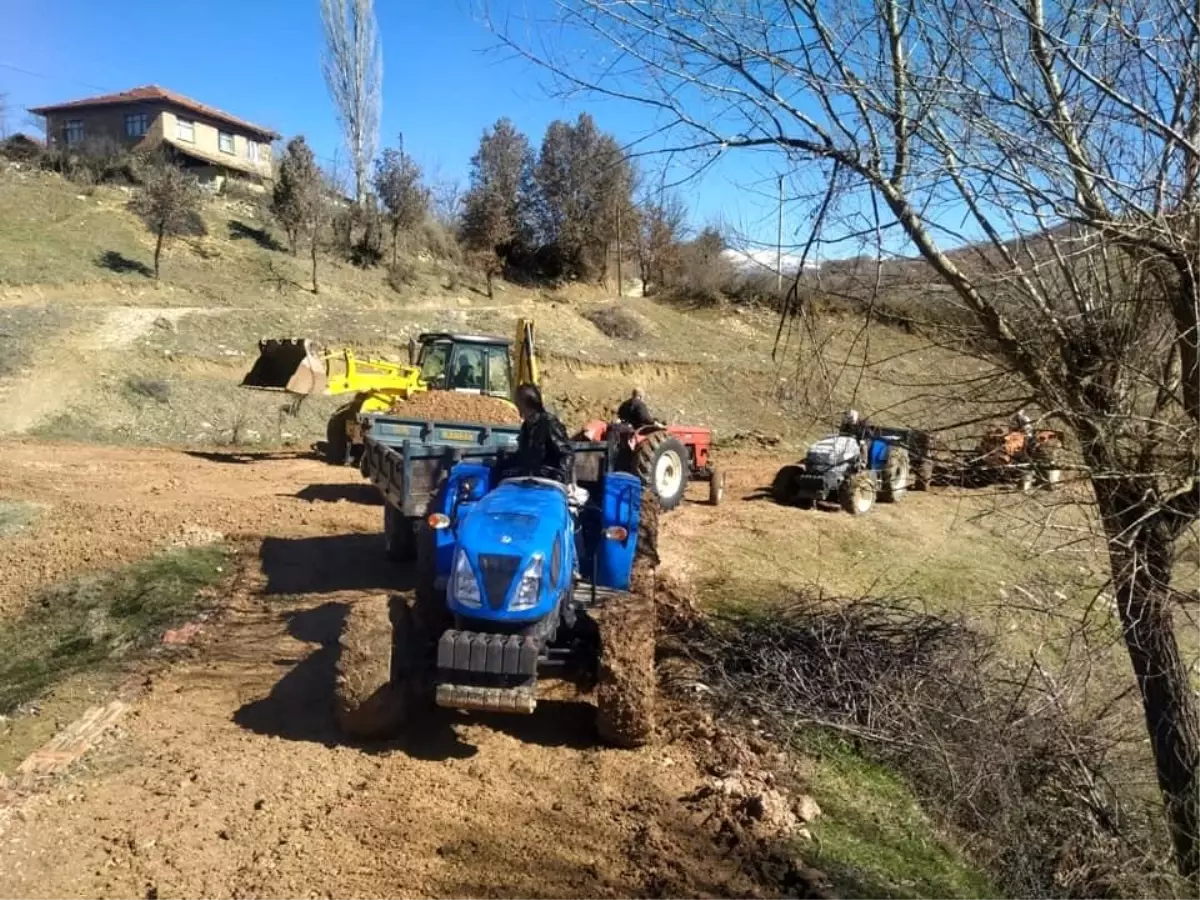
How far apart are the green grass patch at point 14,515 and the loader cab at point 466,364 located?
17.6 ft

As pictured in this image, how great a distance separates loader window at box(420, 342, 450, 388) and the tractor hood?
30.2 feet

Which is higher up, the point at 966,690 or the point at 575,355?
the point at 575,355

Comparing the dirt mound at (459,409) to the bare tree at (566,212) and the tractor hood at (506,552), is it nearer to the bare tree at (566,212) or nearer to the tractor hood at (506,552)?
the tractor hood at (506,552)

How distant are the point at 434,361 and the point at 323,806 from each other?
10.6m

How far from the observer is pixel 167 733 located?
17.7ft

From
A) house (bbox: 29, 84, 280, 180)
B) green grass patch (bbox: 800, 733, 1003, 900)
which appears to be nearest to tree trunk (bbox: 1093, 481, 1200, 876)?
green grass patch (bbox: 800, 733, 1003, 900)

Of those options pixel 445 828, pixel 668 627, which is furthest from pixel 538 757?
pixel 668 627

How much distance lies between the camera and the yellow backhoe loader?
569 inches

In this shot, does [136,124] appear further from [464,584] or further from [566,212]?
[464,584]

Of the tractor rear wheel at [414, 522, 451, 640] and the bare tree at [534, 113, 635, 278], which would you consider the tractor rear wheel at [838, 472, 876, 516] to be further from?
the bare tree at [534, 113, 635, 278]

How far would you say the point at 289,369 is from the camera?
1516 cm

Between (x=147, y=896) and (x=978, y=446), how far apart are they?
498 centimetres

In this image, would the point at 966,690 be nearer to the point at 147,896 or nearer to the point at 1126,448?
the point at 1126,448

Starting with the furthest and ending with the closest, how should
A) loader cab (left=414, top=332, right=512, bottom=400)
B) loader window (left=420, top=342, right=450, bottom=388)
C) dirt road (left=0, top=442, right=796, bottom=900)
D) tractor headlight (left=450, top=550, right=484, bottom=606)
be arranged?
loader window (left=420, top=342, right=450, bottom=388)
loader cab (left=414, top=332, right=512, bottom=400)
tractor headlight (left=450, top=550, right=484, bottom=606)
dirt road (left=0, top=442, right=796, bottom=900)
